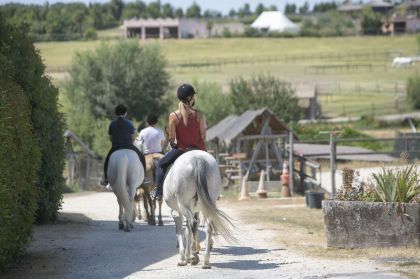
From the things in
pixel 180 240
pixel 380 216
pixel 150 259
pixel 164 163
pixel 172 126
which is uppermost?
pixel 172 126

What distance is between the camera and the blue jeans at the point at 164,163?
13227 mm

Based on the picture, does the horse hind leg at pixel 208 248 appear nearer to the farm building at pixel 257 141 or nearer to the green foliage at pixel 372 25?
the farm building at pixel 257 141

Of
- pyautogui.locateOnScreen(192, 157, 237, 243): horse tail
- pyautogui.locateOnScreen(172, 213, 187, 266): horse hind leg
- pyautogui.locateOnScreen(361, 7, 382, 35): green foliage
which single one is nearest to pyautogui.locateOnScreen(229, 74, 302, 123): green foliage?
pyautogui.locateOnScreen(172, 213, 187, 266): horse hind leg

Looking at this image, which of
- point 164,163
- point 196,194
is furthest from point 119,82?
point 196,194

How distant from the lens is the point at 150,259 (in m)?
13.2

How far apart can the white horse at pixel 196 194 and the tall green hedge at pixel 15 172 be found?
6.41ft

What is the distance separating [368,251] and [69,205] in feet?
41.9

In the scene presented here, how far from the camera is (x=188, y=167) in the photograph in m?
12.4

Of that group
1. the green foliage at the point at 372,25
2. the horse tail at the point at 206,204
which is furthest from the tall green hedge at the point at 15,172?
the green foliage at the point at 372,25

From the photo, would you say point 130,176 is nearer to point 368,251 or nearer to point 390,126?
point 368,251

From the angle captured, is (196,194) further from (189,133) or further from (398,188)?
(398,188)

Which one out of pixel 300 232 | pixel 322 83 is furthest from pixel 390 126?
pixel 300 232

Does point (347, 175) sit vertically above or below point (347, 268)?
above

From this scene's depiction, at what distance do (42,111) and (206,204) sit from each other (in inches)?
232
